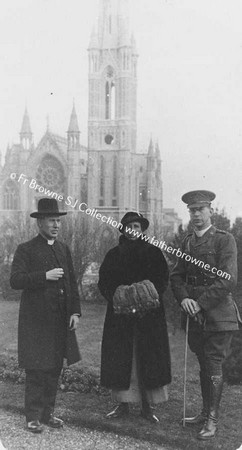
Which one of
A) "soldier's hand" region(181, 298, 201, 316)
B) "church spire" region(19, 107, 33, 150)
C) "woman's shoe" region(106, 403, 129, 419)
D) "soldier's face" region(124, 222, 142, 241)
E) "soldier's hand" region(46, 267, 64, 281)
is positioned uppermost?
"church spire" region(19, 107, 33, 150)

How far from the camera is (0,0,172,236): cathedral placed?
42.4 metres

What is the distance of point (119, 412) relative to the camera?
4648mm

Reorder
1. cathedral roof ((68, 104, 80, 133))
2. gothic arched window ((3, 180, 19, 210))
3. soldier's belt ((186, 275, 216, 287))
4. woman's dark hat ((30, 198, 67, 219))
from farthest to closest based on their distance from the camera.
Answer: cathedral roof ((68, 104, 80, 133)), gothic arched window ((3, 180, 19, 210)), woman's dark hat ((30, 198, 67, 219)), soldier's belt ((186, 275, 216, 287))

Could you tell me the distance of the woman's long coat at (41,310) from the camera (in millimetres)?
4438

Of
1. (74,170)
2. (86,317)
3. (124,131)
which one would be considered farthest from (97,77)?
(86,317)

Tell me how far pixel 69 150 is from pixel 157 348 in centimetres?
4304

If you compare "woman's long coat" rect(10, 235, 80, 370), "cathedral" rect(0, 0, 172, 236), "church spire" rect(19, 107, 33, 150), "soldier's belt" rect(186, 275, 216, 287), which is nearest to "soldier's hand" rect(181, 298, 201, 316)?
"soldier's belt" rect(186, 275, 216, 287)

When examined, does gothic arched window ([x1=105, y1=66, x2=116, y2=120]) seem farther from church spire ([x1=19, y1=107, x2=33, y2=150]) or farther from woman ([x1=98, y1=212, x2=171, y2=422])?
woman ([x1=98, y1=212, x2=171, y2=422])

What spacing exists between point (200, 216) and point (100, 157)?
43.6 metres

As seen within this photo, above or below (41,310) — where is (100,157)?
above

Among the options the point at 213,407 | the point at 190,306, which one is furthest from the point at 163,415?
the point at 190,306

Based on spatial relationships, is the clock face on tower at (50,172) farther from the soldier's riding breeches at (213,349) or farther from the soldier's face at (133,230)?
the soldier's riding breeches at (213,349)

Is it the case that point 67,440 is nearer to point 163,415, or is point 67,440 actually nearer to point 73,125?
point 163,415

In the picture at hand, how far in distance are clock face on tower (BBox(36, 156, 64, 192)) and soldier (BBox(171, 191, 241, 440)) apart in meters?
43.3
